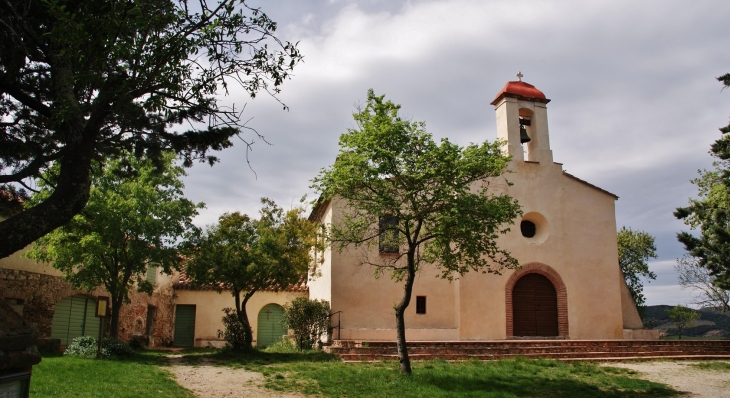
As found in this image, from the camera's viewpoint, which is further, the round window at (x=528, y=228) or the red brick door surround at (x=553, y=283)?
the round window at (x=528, y=228)

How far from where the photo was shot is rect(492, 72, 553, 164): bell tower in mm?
19031

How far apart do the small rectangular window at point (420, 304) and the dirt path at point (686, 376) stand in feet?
19.1

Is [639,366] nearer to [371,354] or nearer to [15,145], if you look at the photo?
[371,354]

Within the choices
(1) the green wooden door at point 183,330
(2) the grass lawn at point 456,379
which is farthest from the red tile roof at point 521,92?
(1) the green wooden door at point 183,330

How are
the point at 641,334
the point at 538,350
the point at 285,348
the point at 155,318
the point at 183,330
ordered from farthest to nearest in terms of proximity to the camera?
the point at 183,330 → the point at 155,318 → the point at 641,334 → the point at 285,348 → the point at 538,350

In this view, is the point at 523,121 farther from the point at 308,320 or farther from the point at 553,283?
the point at 308,320

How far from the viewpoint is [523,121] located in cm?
1981

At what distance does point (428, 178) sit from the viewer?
11.9 metres

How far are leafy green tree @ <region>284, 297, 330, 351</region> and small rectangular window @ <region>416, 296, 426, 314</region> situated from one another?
3.04 m

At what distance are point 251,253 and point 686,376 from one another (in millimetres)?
12071

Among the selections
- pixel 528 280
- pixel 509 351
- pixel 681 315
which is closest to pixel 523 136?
pixel 528 280

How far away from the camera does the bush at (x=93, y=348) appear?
1443cm

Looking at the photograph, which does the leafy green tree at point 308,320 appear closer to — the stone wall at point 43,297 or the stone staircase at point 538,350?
the stone staircase at point 538,350

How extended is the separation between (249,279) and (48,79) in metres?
10.3
